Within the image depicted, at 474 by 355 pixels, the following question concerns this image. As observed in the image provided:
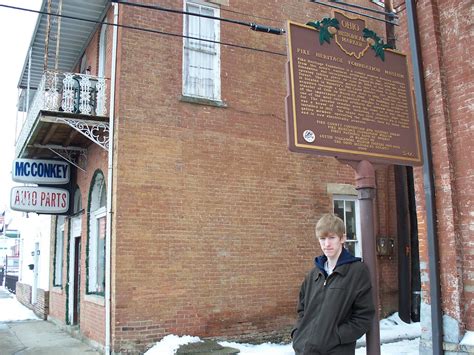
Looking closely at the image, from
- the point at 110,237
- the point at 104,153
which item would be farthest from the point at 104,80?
the point at 110,237

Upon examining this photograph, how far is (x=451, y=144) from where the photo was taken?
6.44 metres

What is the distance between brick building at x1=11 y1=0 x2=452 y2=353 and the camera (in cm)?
974

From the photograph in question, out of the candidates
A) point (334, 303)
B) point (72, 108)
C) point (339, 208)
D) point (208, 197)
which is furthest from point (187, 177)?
point (334, 303)

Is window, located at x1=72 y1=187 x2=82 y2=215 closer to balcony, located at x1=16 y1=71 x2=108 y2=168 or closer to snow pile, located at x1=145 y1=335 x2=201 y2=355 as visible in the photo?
balcony, located at x1=16 y1=71 x2=108 y2=168

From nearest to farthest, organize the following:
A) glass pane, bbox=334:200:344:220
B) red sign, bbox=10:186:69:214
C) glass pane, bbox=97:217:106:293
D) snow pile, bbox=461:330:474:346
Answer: snow pile, bbox=461:330:474:346 < glass pane, bbox=97:217:106:293 < glass pane, bbox=334:200:344:220 < red sign, bbox=10:186:69:214

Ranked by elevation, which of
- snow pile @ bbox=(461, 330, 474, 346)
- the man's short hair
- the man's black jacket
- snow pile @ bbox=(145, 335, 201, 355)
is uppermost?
the man's short hair

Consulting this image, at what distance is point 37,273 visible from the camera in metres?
19.0

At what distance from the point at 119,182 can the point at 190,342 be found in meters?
3.23

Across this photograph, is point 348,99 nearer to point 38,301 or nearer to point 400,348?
point 400,348

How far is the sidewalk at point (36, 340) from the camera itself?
10.8 meters

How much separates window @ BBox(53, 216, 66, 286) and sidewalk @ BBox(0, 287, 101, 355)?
131cm

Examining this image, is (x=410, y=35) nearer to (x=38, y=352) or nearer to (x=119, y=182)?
(x=119, y=182)

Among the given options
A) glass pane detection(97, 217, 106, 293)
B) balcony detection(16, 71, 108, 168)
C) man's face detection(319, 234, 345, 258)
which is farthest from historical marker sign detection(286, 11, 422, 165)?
glass pane detection(97, 217, 106, 293)

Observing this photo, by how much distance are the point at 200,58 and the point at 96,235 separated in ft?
15.2
